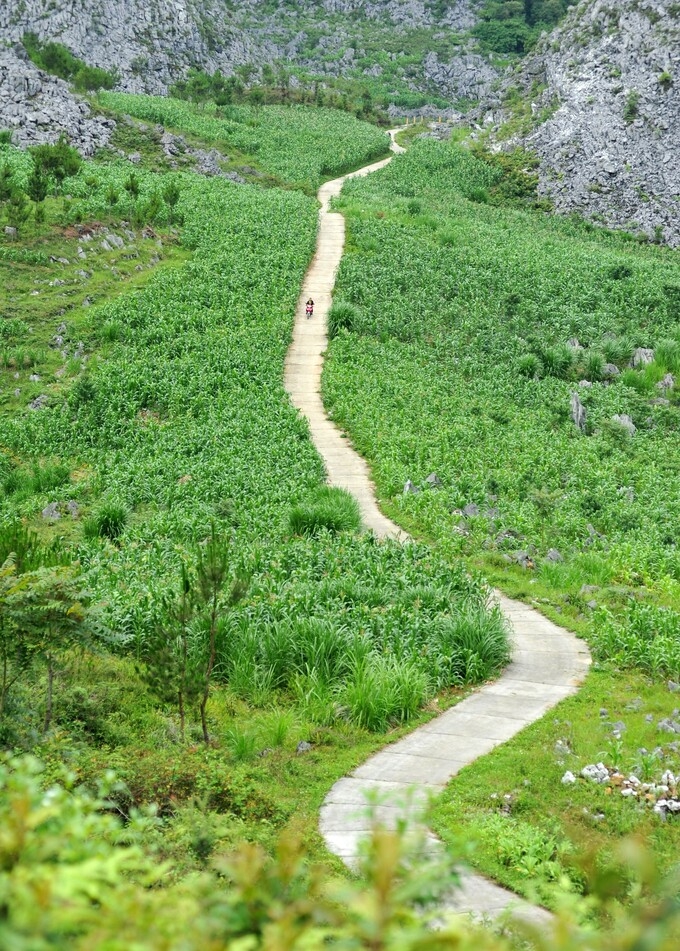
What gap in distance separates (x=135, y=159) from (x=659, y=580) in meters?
37.7

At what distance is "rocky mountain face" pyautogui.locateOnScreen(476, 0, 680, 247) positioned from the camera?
46.9 m

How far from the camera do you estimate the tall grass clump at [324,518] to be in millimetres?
15500

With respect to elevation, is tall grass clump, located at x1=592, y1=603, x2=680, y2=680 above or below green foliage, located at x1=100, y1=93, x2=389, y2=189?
below

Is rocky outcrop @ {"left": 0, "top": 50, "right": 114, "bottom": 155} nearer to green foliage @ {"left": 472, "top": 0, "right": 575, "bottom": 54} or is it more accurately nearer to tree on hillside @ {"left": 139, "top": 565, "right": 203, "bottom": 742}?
tree on hillside @ {"left": 139, "top": 565, "right": 203, "bottom": 742}

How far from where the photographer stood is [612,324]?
30.2 m

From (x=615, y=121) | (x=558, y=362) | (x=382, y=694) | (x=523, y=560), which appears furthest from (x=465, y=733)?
(x=615, y=121)

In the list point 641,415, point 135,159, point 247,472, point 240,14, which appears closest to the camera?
point 247,472

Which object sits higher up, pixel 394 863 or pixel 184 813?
pixel 394 863

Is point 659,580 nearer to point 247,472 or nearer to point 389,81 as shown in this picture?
point 247,472

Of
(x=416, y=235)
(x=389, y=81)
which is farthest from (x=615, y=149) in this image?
(x=389, y=81)

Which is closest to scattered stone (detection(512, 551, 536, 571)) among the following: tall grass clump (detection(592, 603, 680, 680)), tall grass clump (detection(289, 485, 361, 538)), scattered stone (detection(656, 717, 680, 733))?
tall grass clump (detection(592, 603, 680, 680))

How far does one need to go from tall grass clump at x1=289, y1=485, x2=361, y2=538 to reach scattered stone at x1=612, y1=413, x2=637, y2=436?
9741 millimetres

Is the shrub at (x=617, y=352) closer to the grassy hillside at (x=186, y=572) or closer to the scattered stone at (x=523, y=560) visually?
the grassy hillside at (x=186, y=572)

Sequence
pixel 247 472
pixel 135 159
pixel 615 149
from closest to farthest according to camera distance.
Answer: pixel 247 472
pixel 135 159
pixel 615 149
